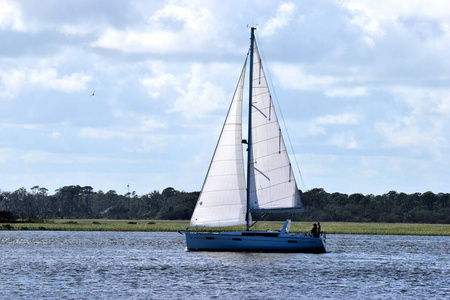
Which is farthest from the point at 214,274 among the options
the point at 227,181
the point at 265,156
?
the point at 265,156

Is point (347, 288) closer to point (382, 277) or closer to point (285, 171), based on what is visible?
point (382, 277)

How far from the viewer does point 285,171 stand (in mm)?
73062

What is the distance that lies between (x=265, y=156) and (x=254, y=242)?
7.04 metres

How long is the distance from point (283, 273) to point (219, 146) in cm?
1472

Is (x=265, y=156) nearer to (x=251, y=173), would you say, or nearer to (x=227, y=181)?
(x=251, y=173)

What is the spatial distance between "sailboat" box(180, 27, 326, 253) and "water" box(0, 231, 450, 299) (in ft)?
10.2

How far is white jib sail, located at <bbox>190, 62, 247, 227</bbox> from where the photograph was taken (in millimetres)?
72312

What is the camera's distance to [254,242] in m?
73.0

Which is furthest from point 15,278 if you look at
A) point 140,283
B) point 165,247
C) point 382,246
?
point 382,246

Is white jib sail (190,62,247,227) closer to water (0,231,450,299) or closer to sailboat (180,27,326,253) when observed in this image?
sailboat (180,27,326,253)

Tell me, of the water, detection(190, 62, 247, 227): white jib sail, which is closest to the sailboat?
detection(190, 62, 247, 227): white jib sail

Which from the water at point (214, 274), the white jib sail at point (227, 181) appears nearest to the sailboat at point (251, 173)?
the white jib sail at point (227, 181)

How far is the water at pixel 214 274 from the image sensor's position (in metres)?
50.6

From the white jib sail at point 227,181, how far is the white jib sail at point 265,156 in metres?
1.12
